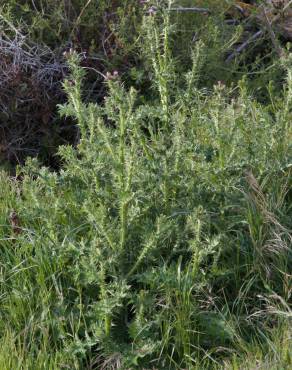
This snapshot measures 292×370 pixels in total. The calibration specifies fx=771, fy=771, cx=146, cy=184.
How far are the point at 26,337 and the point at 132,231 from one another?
69 centimetres

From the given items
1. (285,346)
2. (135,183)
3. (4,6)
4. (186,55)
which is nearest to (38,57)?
(4,6)

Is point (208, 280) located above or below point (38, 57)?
below

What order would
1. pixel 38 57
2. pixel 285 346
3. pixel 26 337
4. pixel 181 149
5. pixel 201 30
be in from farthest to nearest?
pixel 201 30 < pixel 38 57 < pixel 181 149 < pixel 26 337 < pixel 285 346

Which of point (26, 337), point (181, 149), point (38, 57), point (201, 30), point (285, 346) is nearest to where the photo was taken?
point (285, 346)

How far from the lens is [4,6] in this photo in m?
5.42

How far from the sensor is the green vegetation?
132 inches

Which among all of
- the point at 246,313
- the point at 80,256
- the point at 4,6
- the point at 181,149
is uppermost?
the point at 4,6

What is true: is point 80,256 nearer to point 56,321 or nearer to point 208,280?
point 56,321

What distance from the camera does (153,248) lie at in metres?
3.52

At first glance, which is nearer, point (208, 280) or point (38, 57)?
point (208, 280)

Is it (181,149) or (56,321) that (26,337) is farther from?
(181,149)

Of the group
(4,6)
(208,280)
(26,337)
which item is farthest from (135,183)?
(4,6)

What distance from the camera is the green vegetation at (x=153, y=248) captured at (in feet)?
11.0

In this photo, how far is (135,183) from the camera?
3816 millimetres
